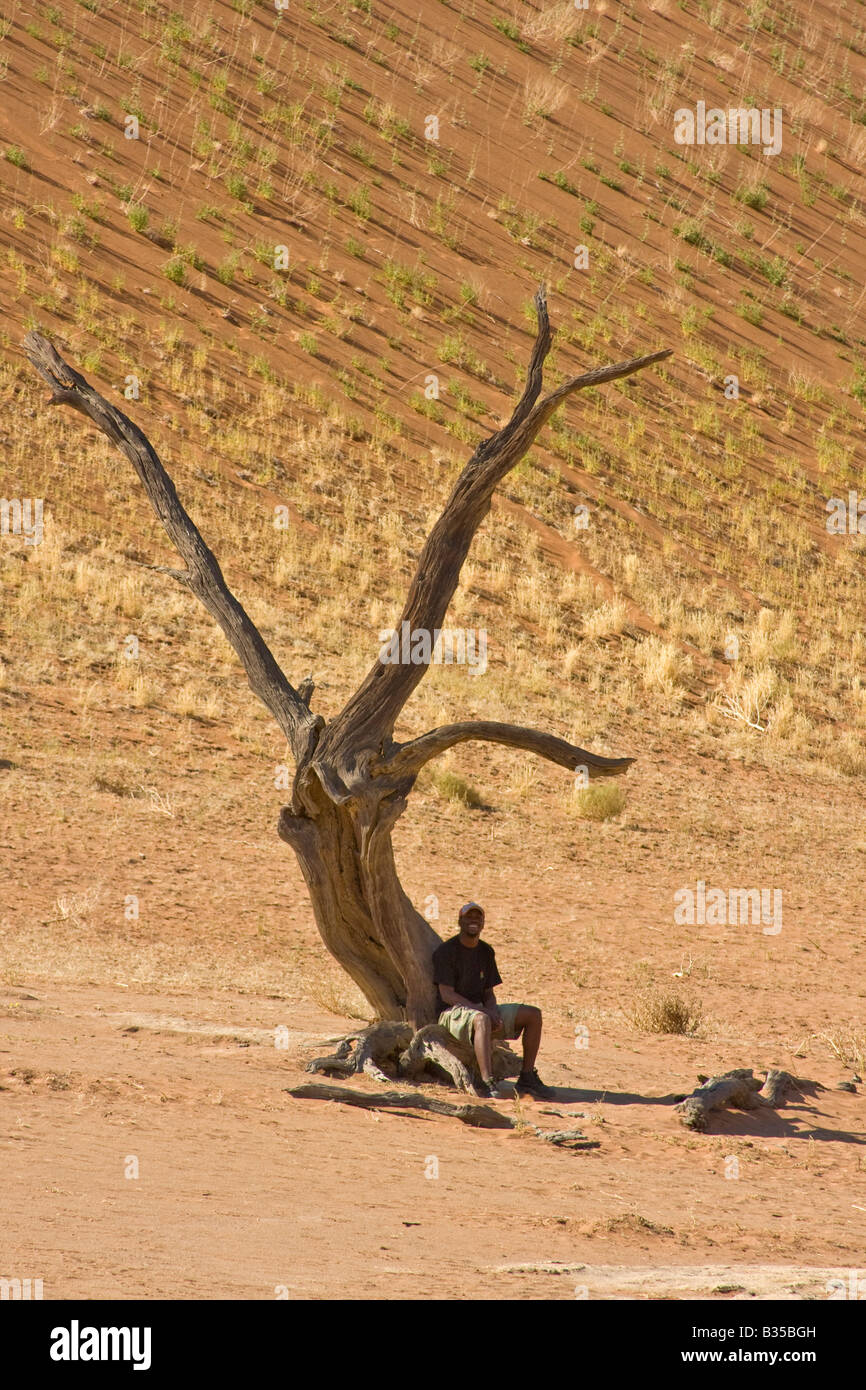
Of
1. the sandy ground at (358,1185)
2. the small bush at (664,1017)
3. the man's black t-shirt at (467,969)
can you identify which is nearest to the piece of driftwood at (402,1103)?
the sandy ground at (358,1185)

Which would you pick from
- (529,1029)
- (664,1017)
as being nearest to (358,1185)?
(529,1029)

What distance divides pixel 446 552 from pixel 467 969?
99.0 inches

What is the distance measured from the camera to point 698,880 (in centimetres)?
1638

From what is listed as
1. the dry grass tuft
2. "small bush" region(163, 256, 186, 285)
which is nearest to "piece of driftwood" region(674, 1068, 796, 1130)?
the dry grass tuft

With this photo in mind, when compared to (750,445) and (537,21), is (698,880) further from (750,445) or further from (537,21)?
(537,21)

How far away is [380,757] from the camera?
29.4 ft

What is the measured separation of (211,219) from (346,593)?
10458 mm

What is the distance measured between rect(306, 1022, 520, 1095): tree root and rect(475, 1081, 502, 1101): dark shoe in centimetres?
3

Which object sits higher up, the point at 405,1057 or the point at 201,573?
the point at 201,573

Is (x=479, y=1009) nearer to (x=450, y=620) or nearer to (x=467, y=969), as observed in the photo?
(x=467, y=969)

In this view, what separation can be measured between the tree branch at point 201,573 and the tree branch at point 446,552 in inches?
11.6

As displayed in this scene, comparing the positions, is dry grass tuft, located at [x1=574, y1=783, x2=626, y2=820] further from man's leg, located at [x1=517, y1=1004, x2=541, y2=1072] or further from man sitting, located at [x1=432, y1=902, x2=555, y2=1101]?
man's leg, located at [x1=517, y1=1004, x2=541, y2=1072]

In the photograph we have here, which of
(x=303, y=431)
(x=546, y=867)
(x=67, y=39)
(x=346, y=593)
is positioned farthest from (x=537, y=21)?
(x=546, y=867)

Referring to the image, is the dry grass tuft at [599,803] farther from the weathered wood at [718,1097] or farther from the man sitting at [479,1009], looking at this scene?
the man sitting at [479,1009]
